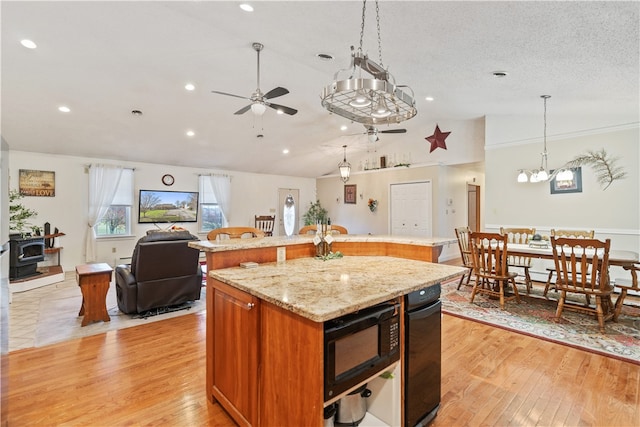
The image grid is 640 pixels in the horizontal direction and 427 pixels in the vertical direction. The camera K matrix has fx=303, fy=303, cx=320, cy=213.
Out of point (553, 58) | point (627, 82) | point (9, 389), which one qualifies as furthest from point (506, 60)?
point (9, 389)

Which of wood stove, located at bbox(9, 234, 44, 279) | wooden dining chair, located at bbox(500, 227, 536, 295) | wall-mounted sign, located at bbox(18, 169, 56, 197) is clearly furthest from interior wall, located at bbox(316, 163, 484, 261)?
wood stove, located at bbox(9, 234, 44, 279)

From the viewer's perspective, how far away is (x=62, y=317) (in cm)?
370

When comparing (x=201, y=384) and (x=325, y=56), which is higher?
(x=325, y=56)

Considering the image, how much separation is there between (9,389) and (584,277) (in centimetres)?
529

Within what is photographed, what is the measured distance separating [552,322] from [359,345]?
132 inches

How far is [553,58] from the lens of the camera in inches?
124

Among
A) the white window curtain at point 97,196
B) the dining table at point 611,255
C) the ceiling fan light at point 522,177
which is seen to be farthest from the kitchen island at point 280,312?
the white window curtain at point 97,196

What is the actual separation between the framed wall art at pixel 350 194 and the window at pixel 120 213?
5810 mm

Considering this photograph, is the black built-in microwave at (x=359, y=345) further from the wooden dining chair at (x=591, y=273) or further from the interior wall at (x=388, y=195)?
the interior wall at (x=388, y=195)

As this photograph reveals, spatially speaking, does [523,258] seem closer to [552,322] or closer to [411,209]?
[552,322]

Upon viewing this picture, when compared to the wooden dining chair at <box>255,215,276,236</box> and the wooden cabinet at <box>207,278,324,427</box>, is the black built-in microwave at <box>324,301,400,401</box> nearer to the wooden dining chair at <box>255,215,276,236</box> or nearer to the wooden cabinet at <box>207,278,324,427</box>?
the wooden cabinet at <box>207,278,324,427</box>

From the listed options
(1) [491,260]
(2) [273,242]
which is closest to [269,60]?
(2) [273,242]

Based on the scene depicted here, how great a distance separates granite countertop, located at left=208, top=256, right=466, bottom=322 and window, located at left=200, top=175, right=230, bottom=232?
646 cm

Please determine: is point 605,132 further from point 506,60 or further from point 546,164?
point 506,60
